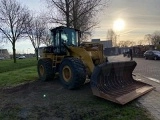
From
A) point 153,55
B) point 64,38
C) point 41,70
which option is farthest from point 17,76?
point 153,55

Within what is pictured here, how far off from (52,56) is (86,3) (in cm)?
1642

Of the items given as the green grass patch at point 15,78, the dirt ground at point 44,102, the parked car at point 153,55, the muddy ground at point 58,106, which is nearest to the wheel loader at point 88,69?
the muddy ground at point 58,106

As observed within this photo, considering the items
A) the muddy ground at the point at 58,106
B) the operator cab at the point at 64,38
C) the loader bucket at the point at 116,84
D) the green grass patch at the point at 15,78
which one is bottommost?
the muddy ground at the point at 58,106

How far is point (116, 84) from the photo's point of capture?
363 inches

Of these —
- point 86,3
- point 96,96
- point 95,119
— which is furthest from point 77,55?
point 86,3

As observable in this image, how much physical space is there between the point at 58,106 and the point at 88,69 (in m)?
2.67

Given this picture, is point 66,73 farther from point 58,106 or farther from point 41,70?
point 41,70

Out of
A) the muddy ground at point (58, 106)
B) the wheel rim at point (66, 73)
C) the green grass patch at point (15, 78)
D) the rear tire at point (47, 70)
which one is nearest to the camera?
the muddy ground at point (58, 106)

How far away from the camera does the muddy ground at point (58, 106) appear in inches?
275

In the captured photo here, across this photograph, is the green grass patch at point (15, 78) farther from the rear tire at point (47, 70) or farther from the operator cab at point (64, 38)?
the operator cab at point (64, 38)

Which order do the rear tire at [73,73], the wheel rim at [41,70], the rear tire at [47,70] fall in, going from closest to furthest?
the rear tire at [73,73] → the rear tire at [47,70] → the wheel rim at [41,70]

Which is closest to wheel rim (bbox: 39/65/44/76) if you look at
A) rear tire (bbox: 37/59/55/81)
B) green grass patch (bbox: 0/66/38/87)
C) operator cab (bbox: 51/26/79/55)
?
rear tire (bbox: 37/59/55/81)

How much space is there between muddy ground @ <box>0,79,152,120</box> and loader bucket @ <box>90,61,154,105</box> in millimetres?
290

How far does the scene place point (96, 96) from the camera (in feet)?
27.3
